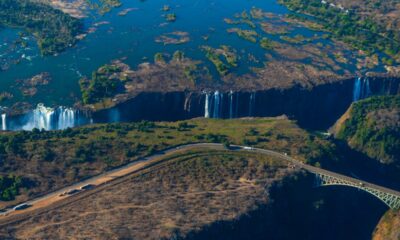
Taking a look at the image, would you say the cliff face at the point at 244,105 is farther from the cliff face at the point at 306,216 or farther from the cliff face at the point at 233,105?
the cliff face at the point at 306,216

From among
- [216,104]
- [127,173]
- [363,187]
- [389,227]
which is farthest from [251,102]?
[389,227]

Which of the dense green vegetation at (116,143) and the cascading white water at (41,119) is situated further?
the cascading white water at (41,119)

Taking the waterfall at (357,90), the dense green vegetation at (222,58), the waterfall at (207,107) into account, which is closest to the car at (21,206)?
the waterfall at (207,107)

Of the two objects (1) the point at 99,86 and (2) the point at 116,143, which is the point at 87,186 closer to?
(2) the point at 116,143

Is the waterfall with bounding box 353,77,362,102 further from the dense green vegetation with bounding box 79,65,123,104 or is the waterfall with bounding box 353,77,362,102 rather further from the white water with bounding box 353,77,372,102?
the dense green vegetation with bounding box 79,65,123,104

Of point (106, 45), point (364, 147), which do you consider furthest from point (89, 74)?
point (364, 147)

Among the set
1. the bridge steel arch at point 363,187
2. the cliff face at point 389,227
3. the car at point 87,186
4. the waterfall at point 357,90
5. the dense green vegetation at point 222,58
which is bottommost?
the cliff face at point 389,227

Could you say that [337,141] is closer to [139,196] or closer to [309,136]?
[309,136]

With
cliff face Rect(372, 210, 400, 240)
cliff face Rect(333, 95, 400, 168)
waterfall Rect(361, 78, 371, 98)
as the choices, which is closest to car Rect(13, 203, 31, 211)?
cliff face Rect(372, 210, 400, 240)
